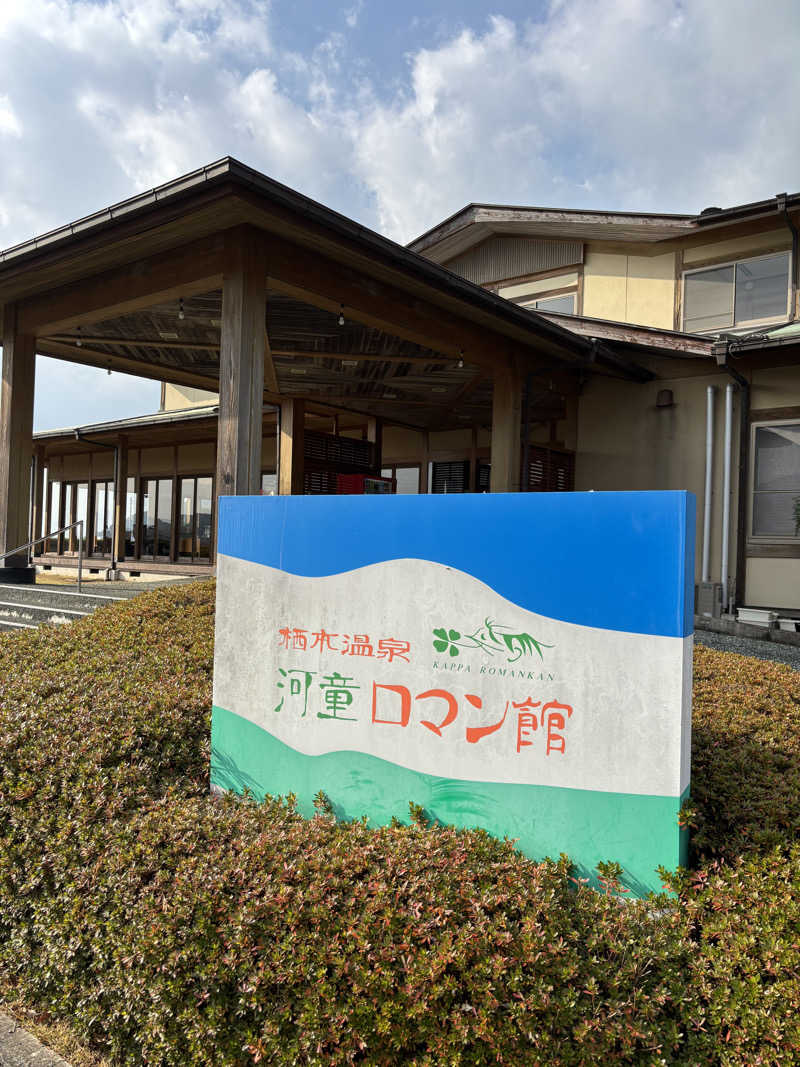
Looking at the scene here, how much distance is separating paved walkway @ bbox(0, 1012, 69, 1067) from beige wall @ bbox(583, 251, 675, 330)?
12953 millimetres

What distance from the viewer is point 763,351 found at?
10305 mm

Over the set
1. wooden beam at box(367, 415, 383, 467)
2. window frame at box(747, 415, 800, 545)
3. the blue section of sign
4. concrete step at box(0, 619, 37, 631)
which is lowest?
concrete step at box(0, 619, 37, 631)

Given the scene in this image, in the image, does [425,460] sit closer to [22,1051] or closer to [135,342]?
[135,342]

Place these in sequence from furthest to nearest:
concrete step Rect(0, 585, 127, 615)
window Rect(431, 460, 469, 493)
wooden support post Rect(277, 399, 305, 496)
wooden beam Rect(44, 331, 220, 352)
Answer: window Rect(431, 460, 469, 493) < wooden support post Rect(277, 399, 305, 496) < wooden beam Rect(44, 331, 220, 352) < concrete step Rect(0, 585, 127, 615)

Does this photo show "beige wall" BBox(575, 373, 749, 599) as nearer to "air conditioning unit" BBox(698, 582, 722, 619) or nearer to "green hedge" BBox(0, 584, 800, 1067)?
"air conditioning unit" BBox(698, 582, 722, 619)

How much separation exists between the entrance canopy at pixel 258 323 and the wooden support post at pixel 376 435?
4.53 feet

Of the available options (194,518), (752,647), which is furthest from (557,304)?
A: (194,518)

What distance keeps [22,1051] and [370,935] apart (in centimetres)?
139

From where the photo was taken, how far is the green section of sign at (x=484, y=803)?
2.48 meters

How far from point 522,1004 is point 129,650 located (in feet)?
14.0

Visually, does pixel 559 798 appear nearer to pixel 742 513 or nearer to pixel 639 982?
pixel 639 982

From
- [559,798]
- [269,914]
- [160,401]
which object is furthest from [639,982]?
[160,401]

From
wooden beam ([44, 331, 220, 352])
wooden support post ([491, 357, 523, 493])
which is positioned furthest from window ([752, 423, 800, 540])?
wooden beam ([44, 331, 220, 352])

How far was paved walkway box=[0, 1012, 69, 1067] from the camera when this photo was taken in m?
2.44
